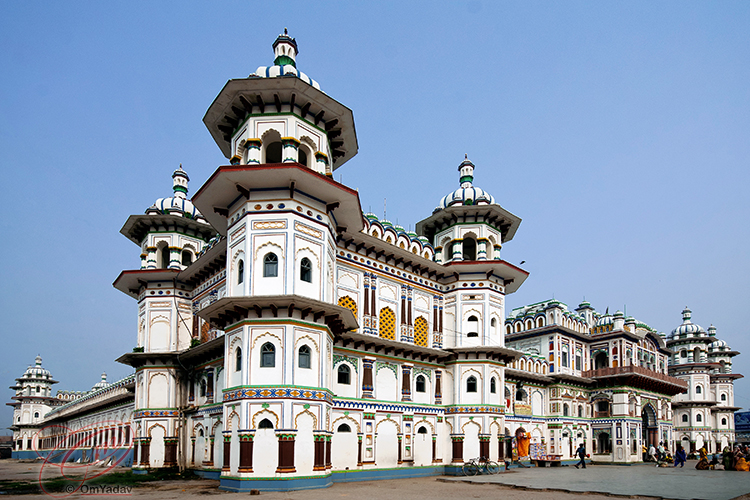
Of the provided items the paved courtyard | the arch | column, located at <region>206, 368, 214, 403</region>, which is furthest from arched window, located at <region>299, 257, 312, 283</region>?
column, located at <region>206, 368, 214, 403</region>

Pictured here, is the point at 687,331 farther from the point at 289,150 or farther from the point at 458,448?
the point at 289,150

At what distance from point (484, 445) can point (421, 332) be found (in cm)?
597

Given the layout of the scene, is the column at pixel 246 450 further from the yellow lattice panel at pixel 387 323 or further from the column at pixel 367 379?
the yellow lattice panel at pixel 387 323

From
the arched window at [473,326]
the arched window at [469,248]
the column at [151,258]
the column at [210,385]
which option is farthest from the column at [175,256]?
the arched window at [469,248]

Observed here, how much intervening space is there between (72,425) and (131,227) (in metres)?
42.0

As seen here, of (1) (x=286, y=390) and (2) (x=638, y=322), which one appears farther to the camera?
(2) (x=638, y=322)

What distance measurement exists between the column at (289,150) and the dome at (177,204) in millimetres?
11677

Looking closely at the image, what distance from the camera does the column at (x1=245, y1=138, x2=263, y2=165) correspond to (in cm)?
2091

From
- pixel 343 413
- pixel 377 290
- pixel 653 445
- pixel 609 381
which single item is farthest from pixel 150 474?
pixel 653 445

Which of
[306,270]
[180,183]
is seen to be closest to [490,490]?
[306,270]

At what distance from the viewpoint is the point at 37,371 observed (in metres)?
83.6

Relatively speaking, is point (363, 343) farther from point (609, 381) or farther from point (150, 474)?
point (609, 381)

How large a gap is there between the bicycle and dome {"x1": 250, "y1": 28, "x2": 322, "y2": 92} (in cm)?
1725

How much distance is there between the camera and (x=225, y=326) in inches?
834
